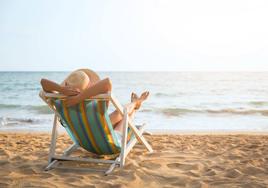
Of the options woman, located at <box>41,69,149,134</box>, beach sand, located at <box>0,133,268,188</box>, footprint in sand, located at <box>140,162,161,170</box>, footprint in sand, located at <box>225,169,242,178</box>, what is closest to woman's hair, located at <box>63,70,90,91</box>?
woman, located at <box>41,69,149,134</box>

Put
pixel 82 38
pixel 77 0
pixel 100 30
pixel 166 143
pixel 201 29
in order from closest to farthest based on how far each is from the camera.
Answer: pixel 166 143 < pixel 77 0 < pixel 201 29 < pixel 100 30 < pixel 82 38

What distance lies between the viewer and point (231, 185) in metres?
2.99

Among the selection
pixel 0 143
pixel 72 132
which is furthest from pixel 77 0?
pixel 72 132

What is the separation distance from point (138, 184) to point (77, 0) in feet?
73.2

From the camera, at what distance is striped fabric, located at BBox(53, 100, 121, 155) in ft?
10.5

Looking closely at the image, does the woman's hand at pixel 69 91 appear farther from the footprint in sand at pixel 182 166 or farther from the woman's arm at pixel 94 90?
the footprint in sand at pixel 182 166

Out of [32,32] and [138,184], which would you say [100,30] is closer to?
[32,32]

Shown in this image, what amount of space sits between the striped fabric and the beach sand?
0.96 feet

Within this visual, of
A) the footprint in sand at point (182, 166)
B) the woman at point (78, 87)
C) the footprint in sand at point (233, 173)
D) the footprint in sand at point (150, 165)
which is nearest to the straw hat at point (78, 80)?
the woman at point (78, 87)

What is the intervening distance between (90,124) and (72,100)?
0.29 metres

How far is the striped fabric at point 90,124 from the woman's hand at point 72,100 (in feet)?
0.14

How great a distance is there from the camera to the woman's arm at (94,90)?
3097 mm

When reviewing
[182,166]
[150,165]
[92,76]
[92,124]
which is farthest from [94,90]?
[182,166]

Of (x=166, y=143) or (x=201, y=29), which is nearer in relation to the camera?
(x=166, y=143)
